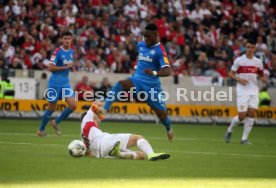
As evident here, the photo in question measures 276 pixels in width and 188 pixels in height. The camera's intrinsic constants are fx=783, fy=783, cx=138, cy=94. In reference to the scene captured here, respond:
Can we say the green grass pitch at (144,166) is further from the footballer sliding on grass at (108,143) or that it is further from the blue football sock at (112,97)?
the blue football sock at (112,97)

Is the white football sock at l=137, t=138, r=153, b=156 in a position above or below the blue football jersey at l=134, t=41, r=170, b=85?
below

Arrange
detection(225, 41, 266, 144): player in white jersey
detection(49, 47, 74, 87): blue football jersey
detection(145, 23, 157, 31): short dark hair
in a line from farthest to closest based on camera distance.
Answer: detection(49, 47, 74, 87): blue football jersey
detection(225, 41, 266, 144): player in white jersey
detection(145, 23, 157, 31): short dark hair

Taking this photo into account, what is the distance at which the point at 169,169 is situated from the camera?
1265cm

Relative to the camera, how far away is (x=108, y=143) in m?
13.8

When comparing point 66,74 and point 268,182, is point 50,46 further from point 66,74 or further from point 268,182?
point 268,182

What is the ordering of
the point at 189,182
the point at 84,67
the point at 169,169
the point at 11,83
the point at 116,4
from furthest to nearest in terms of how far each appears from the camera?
the point at 116,4, the point at 84,67, the point at 11,83, the point at 169,169, the point at 189,182

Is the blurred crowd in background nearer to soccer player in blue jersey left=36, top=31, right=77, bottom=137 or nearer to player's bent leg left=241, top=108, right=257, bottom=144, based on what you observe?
soccer player in blue jersey left=36, top=31, right=77, bottom=137

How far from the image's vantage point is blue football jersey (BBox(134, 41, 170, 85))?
17656 millimetres

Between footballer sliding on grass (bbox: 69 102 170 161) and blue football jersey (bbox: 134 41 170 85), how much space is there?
10.9ft

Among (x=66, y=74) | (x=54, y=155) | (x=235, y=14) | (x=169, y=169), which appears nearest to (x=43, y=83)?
(x=66, y=74)

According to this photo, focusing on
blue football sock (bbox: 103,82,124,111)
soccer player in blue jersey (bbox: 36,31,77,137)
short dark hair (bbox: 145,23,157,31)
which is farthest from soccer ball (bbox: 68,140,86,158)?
soccer player in blue jersey (bbox: 36,31,77,137)

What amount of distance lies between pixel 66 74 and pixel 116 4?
14193mm

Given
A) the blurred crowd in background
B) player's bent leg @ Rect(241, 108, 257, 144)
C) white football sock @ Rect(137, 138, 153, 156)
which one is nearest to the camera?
white football sock @ Rect(137, 138, 153, 156)

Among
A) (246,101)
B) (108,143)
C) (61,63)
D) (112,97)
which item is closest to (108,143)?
(108,143)
